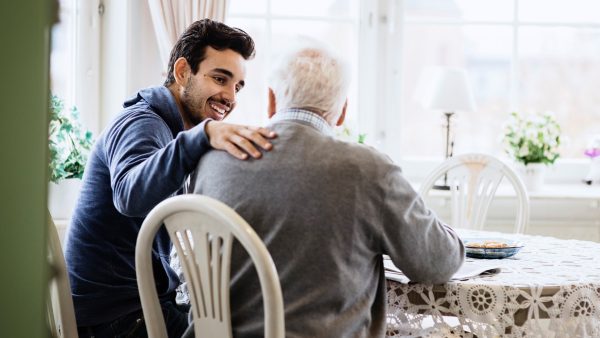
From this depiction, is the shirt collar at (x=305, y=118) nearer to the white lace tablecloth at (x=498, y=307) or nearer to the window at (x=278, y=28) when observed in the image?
the white lace tablecloth at (x=498, y=307)

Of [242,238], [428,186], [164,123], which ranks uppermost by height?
[164,123]

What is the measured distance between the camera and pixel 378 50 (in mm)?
3805

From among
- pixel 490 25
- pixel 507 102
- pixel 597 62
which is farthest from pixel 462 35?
pixel 597 62

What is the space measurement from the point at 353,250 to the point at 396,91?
96.4 inches

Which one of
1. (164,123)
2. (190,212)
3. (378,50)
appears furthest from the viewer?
(378,50)

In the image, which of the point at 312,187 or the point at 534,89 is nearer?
the point at 312,187

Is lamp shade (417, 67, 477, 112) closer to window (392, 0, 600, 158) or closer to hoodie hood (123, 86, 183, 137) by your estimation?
window (392, 0, 600, 158)

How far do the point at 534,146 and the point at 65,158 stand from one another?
2.02 meters

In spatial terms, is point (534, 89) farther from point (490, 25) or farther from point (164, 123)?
point (164, 123)

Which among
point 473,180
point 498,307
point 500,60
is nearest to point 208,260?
point 498,307

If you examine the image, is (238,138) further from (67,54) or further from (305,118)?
(67,54)

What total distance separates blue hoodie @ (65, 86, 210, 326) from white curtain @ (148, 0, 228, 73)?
1470 millimetres

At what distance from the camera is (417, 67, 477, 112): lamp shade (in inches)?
136

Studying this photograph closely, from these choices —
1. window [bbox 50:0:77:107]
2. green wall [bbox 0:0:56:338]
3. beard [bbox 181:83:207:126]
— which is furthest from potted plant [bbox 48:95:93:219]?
green wall [bbox 0:0:56:338]
